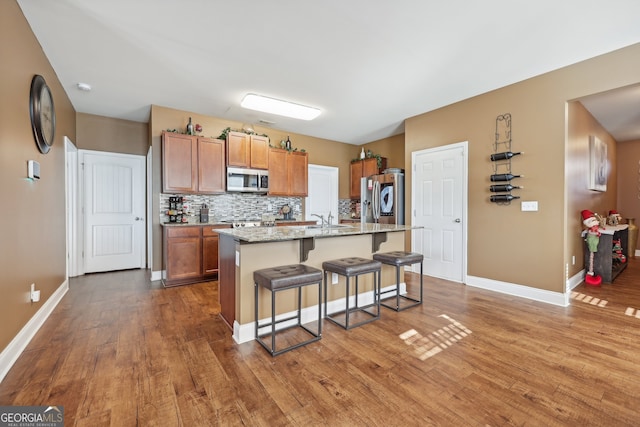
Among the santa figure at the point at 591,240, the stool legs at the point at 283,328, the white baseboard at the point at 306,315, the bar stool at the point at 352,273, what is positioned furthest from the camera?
the santa figure at the point at 591,240

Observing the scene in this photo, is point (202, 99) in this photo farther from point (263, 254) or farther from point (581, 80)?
point (581, 80)

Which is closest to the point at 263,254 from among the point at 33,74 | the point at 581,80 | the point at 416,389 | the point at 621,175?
the point at 416,389

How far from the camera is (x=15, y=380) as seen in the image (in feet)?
6.05

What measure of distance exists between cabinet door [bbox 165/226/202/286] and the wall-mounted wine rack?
4.24m

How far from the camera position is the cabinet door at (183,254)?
4074mm

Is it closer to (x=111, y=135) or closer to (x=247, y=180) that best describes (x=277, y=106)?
(x=247, y=180)

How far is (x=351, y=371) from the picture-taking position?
6.46ft

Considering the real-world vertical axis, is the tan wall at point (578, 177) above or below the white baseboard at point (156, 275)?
above

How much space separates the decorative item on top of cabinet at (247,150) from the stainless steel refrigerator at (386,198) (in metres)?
2.13

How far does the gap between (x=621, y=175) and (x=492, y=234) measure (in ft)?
16.8

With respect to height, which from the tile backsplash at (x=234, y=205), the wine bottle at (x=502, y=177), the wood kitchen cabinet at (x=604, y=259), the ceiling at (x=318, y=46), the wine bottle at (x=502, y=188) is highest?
the ceiling at (x=318, y=46)

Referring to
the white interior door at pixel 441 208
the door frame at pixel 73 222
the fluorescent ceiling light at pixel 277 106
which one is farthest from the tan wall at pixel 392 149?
the door frame at pixel 73 222

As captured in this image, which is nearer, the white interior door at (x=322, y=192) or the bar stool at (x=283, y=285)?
the bar stool at (x=283, y=285)

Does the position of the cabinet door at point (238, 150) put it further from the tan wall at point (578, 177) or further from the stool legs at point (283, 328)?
the tan wall at point (578, 177)
